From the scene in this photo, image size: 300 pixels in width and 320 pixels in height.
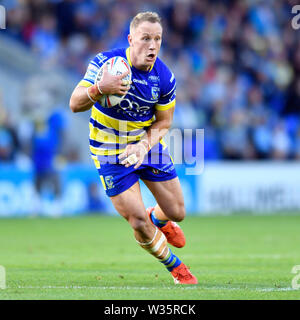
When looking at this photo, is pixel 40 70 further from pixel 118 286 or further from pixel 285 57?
pixel 118 286

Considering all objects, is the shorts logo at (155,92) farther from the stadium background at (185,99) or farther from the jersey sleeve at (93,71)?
the stadium background at (185,99)

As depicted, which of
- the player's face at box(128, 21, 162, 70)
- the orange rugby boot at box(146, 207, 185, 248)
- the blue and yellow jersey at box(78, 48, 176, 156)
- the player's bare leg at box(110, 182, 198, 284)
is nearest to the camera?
the player's face at box(128, 21, 162, 70)

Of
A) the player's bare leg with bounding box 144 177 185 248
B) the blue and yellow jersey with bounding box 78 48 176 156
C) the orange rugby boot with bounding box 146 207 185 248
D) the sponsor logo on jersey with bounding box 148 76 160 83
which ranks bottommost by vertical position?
the orange rugby boot with bounding box 146 207 185 248

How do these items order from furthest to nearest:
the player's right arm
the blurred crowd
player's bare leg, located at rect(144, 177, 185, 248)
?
the blurred crowd < player's bare leg, located at rect(144, 177, 185, 248) < the player's right arm

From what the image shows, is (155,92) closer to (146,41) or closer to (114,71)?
(146,41)

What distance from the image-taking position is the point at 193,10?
73.7 feet

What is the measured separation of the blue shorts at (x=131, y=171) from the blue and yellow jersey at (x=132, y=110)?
13 centimetres

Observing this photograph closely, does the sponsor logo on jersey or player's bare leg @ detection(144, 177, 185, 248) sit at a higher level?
the sponsor logo on jersey

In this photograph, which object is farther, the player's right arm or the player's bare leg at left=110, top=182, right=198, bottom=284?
the player's bare leg at left=110, top=182, right=198, bottom=284

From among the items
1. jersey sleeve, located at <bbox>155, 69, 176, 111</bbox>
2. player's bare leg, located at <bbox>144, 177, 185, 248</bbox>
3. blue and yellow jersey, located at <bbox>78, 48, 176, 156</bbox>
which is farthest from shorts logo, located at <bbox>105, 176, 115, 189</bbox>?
jersey sleeve, located at <bbox>155, 69, 176, 111</bbox>

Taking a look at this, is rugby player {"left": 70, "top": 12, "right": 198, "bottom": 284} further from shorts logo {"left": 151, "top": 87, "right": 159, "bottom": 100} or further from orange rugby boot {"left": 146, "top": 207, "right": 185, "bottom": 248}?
orange rugby boot {"left": 146, "top": 207, "right": 185, "bottom": 248}

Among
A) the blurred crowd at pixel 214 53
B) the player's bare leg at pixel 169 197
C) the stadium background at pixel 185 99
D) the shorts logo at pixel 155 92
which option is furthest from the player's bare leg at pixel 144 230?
the blurred crowd at pixel 214 53

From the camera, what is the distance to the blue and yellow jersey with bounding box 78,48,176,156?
754 cm
